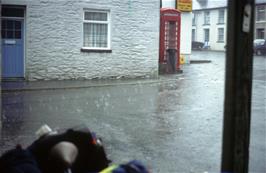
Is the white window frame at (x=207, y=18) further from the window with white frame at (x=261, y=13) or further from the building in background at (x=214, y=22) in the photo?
the window with white frame at (x=261, y=13)

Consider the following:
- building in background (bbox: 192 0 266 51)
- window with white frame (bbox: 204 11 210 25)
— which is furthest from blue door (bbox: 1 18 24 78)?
window with white frame (bbox: 204 11 210 25)

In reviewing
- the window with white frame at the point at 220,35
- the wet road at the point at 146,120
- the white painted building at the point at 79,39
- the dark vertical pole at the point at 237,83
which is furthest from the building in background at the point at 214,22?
the dark vertical pole at the point at 237,83

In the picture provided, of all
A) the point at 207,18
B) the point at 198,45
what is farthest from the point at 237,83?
the point at 207,18

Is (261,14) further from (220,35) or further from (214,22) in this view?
(214,22)

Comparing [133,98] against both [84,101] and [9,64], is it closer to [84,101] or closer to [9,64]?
[84,101]

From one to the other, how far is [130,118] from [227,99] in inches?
270

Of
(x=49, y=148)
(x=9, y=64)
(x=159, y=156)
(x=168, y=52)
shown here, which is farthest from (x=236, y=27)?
(x=168, y=52)

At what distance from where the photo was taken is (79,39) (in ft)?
61.1

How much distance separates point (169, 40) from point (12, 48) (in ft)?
26.1

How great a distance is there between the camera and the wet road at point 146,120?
720 cm

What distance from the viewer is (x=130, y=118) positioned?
1057 cm

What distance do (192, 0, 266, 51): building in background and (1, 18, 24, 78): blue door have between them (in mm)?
42331

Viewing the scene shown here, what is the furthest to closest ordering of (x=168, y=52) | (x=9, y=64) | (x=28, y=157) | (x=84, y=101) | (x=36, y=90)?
(x=168, y=52) → (x=9, y=64) → (x=36, y=90) → (x=84, y=101) → (x=28, y=157)

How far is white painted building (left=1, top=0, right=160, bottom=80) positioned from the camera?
57.5ft
